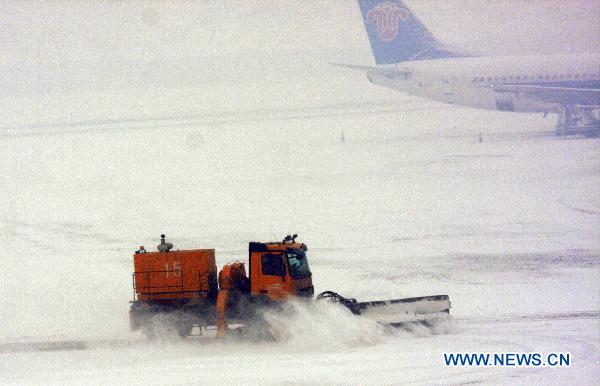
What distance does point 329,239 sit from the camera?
2864cm

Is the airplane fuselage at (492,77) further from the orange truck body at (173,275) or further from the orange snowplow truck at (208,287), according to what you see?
the orange truck body at (173,275)

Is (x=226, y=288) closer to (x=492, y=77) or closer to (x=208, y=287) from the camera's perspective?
(x=208, y=287)

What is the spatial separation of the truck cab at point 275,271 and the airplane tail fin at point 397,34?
5036 cm

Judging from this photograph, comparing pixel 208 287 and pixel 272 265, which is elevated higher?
pixel 272 265

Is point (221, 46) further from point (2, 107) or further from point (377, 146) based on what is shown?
point (377, 146)

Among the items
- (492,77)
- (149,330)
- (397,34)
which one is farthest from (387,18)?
(149,330)

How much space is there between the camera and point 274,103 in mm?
81250

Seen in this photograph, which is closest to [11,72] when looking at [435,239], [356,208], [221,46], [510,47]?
[221,46]

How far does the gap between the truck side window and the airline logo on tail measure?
52068 millimetres

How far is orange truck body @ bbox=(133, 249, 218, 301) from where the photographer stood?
17438mm

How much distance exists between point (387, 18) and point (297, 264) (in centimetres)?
5263

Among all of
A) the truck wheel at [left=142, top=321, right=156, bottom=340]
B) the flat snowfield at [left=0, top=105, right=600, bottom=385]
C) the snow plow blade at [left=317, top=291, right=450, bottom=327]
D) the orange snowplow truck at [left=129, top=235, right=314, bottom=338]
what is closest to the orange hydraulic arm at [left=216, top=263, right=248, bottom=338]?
the orange snowplow truck at [left=129, top=235, right=314, bottom=338]

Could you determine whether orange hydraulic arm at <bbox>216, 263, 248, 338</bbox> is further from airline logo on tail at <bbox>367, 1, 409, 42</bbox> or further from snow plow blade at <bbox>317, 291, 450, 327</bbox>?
airline logo on tail at <bbox>367, 1, 409, 42</bbox>
